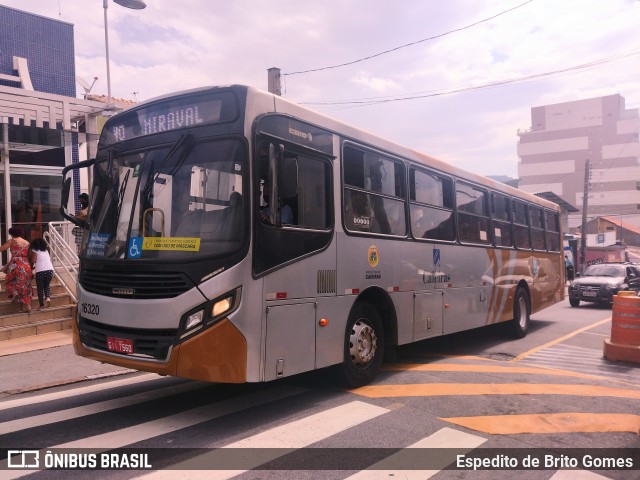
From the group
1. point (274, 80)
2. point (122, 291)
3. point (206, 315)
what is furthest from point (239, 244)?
point (274, 80)

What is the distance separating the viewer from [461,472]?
12.7 ft

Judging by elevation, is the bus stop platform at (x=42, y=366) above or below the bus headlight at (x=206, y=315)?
below

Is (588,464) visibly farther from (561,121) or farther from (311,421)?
(561,121)

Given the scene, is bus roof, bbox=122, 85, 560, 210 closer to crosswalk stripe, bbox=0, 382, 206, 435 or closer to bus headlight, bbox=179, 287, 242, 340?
bus headlight, bbox=179, 287, 242, 340

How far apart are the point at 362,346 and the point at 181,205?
2878mm

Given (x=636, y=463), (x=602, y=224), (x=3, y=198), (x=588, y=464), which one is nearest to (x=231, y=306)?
(x=588, y=464)

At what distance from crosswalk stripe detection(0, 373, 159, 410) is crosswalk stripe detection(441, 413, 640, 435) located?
13.7ft

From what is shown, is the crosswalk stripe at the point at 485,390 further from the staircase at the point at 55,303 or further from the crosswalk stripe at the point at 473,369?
the staircase at the point at 55,303

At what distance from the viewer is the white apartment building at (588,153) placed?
324 feet

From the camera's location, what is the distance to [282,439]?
4.43 metres

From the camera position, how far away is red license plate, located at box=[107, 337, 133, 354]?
15.4 feet

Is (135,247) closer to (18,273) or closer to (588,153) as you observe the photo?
(18,273)

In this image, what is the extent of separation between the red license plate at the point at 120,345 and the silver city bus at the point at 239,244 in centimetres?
2

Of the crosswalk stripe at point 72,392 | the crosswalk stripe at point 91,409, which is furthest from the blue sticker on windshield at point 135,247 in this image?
the crosswalk stripe at point 72,392
